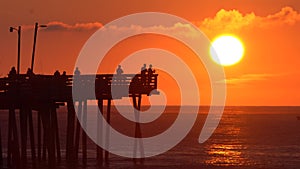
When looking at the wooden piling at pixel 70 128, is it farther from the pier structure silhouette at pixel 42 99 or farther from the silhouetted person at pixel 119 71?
the silhouetted person at pixel 119 71

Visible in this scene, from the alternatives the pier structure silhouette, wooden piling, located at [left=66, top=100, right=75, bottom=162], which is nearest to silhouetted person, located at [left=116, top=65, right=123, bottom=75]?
the pier structure silhouette

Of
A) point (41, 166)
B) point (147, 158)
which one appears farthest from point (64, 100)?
point (147, 158)

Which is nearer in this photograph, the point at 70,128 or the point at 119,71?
the point at 70,128

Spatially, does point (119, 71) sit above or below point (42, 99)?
above

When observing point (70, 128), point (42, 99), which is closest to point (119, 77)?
point (70, 128)

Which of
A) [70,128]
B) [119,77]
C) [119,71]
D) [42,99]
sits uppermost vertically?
[119,71]

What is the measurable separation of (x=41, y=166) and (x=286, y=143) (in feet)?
170

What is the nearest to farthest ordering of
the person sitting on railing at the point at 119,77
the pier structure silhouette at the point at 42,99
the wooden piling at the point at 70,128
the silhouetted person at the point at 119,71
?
the pier structure silhouette at the point at 42,99 → the wooden piling at the point at 70,128 → the person sitting on railing at the point at 119,77 → the silhouetted person at the point at 119,71

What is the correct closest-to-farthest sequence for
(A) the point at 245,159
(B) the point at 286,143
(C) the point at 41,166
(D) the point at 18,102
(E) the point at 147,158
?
1. (D) the point at 18,102
2. (C) the point at 41,166
3. (E) the point at 147,158
4. (A) the point at 245,159
5. (B) the point at 286,143

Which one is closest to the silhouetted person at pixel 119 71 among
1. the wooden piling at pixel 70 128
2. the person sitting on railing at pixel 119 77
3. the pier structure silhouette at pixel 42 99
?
the person sitting on railing at pixel 119 77

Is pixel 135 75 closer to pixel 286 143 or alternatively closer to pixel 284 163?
pixel 284 163

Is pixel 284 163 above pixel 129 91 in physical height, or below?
below

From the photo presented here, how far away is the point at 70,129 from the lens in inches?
1777

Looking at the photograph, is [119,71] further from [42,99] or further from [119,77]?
[42,99]
